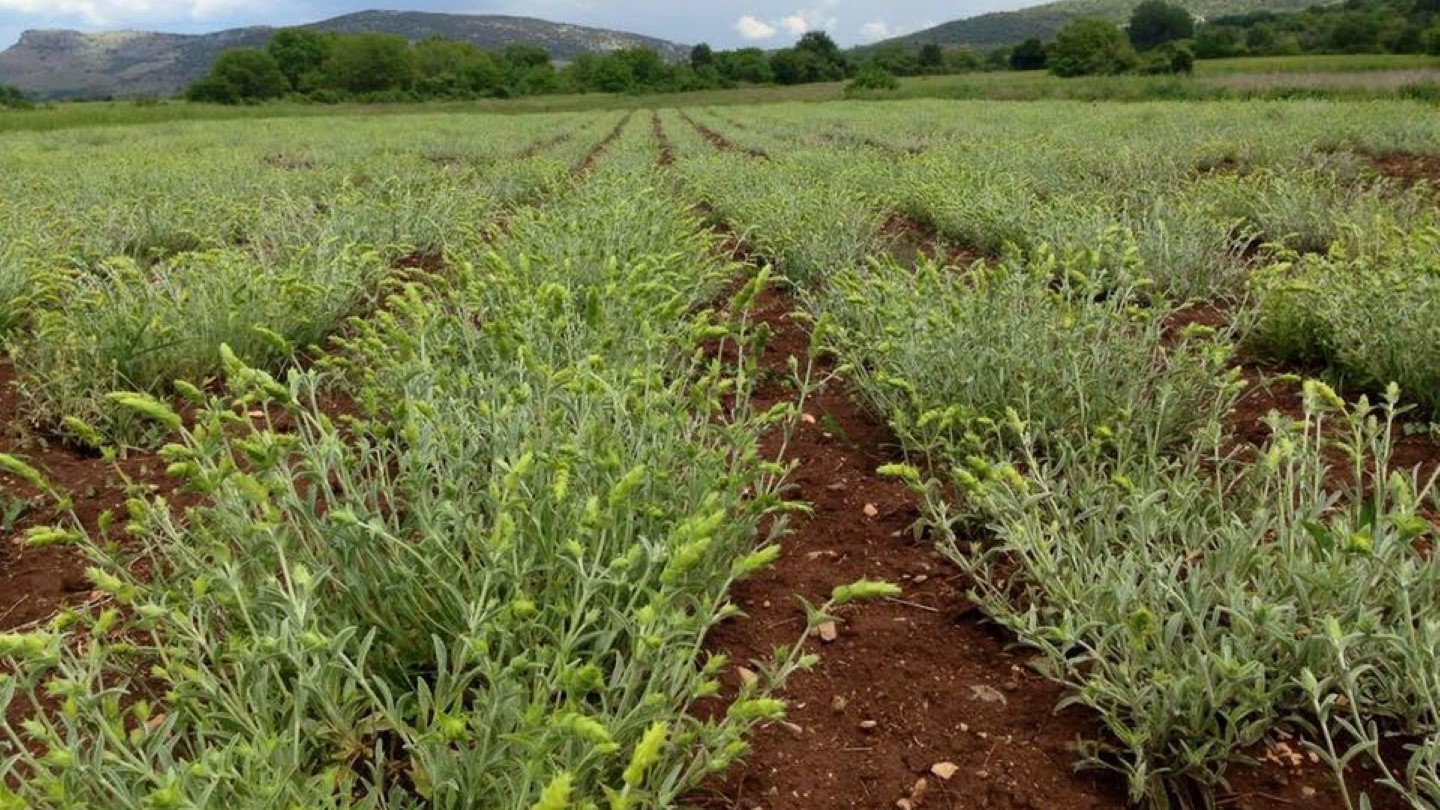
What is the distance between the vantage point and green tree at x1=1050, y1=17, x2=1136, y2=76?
148 ft

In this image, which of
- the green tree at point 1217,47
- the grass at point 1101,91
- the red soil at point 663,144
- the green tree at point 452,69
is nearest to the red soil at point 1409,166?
the red soil at point 663,144

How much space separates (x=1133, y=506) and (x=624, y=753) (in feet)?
3.74

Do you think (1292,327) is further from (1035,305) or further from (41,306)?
(41,306)

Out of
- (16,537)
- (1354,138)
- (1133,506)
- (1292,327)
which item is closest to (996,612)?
(1133,506)

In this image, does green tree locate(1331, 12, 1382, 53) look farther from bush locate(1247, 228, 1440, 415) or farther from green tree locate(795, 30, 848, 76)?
bush locate(1247, 228, 1440, 415)

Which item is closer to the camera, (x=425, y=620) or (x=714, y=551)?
(x=425, y=620)

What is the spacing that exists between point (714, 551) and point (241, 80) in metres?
77.7

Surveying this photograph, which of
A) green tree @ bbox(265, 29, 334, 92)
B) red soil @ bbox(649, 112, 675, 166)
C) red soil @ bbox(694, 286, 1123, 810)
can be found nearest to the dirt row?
red soil @ bbox(694, 286, 1123, 810)

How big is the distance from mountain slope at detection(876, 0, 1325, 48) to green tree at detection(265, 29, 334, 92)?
92.1 m

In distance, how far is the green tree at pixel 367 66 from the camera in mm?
71875

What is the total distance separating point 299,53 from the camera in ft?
254

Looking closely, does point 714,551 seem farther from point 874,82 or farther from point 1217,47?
point 1217,47

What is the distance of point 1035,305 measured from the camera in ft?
10.7

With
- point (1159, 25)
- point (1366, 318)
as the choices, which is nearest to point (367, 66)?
point (1159, 25)
